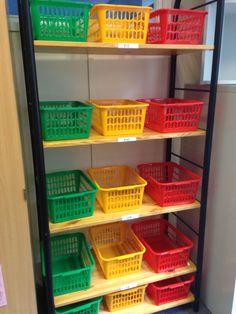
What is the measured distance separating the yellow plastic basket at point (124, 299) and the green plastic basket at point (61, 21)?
1.45 meters

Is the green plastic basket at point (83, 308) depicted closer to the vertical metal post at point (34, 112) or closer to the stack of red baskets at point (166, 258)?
the vertical metal post at point (34, 112)

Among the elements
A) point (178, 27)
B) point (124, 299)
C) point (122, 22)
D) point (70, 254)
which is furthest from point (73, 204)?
point (178, 27)

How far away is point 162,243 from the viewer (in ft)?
6.86

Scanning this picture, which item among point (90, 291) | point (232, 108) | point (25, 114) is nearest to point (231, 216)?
point (232, 108)

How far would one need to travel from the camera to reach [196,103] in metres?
1.57

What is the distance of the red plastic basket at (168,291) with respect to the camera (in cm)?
178

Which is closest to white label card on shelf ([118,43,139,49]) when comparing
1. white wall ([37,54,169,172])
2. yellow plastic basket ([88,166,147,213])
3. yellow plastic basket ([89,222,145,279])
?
white wall ([37,54,169,172])

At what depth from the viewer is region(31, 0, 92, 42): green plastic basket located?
1.22 metres

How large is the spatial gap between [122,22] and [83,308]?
1552mm

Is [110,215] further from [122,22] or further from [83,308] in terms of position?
[122,22]

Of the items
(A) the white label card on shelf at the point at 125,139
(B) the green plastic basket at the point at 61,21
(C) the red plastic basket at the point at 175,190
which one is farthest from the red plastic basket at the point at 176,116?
(B) the green plastic basket at the point at 61,21

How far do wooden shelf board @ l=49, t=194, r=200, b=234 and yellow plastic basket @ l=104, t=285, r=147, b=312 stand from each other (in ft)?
1.63

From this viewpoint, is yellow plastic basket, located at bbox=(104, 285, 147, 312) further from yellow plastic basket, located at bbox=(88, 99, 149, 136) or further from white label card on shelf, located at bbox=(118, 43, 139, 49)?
white label card on shelf, located at bbox=(118, 43, 139, 49)

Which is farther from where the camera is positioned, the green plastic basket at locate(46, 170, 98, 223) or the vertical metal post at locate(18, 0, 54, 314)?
the green plastic basket at locate(46, 170, 98, 223)
